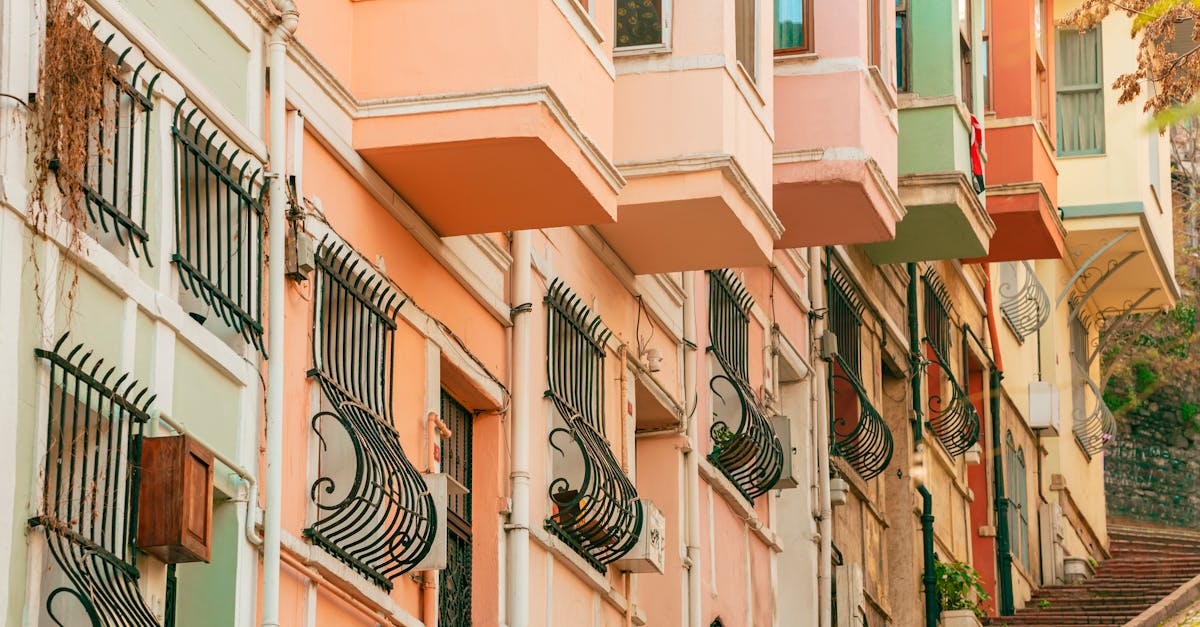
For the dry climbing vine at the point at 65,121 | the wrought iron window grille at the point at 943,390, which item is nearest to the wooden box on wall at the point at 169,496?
the dry climbing vine at the point at 65,121

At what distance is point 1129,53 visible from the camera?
33094 mm

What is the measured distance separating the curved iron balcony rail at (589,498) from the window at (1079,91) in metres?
18.3

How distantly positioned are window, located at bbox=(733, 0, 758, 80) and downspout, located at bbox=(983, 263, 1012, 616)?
13431 mm

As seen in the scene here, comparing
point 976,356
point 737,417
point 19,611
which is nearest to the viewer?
point 19,611

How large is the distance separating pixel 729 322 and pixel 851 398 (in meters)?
4.25

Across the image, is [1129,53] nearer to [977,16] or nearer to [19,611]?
[977,16]

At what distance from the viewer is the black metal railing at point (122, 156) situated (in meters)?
9.72

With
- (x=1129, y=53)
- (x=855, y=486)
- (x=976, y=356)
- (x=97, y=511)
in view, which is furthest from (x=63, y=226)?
(x=1129, y=53)

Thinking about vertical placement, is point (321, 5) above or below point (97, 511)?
above

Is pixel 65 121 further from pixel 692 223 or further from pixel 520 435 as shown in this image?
pixel 692 223

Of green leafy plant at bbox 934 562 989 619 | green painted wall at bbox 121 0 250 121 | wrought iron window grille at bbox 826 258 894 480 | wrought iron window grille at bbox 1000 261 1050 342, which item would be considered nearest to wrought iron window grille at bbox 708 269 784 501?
wrought iron window grille at bbox 826 258 894 480

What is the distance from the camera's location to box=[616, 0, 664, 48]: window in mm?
15258

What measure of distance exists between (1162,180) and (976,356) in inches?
251

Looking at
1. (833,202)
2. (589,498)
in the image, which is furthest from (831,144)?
(589,498)
